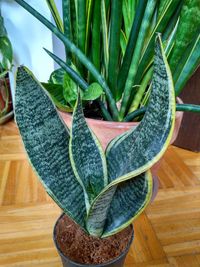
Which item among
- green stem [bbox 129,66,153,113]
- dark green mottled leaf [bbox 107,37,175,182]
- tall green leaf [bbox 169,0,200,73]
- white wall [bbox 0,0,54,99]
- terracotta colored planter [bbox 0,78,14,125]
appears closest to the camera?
dark green mottled leaf [bbox 107,37,175,182]

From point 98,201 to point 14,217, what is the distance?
1.22 ft

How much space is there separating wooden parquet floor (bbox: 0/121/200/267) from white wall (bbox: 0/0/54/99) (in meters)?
0.30

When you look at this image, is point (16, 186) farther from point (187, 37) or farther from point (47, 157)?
point (187, 37)

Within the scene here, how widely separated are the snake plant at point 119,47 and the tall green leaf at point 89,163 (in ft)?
0.31

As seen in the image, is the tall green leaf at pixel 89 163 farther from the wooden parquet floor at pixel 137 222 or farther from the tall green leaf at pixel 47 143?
the wooden parquet floor at pixel 137 222

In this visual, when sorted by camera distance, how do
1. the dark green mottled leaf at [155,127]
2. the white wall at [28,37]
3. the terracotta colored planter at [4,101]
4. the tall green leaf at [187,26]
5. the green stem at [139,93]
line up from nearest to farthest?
the dark green mottled leaf at [155,127] → the tall green leaf at [187,26] → the green stem at [139,93] → the white wall at [28,37] → the terracotta colored planter at [4,101]

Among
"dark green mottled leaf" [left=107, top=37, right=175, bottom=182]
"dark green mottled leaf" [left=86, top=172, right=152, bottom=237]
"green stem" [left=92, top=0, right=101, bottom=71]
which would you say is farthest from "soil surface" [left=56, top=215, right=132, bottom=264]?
"green stem" [left=92, top=0, right=101, bottom=71]

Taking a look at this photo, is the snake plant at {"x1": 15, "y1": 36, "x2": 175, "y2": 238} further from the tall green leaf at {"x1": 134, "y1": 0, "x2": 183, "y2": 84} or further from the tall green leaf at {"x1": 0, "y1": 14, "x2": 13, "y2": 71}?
the tall green leaf at {"x1": 0, "y1": 14, "x2": 13, "y2": 71}

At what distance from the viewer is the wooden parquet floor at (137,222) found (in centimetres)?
51

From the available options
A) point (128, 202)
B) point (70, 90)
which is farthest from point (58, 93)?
point (128, 202)

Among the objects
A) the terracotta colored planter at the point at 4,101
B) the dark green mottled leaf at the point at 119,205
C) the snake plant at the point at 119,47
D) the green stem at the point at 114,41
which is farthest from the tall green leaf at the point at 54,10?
the terracotta colored planter at the point at 4,101

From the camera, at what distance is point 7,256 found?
51 cm

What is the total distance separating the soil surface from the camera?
389 mm

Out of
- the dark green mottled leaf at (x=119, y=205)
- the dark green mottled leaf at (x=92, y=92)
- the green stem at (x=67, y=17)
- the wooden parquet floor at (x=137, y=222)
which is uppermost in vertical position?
the green stem at (x=67, y=17)
